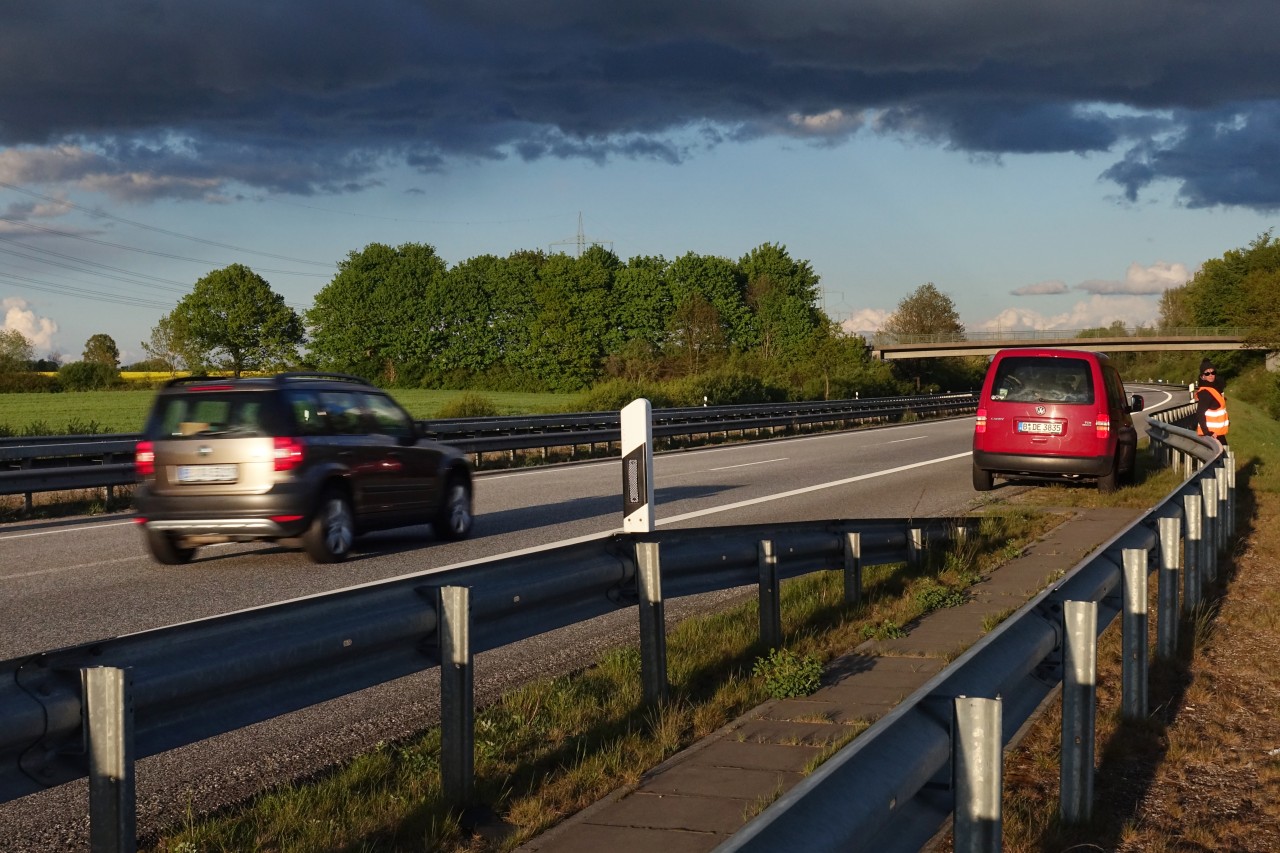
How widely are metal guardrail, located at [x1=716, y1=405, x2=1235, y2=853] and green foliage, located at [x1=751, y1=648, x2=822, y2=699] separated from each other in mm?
1497

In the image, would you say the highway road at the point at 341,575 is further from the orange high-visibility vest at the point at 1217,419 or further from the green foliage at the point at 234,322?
the green foliage at the point at 234,322

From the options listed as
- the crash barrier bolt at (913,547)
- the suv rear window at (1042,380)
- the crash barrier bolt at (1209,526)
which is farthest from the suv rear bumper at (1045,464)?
the crash barrier bolt at (913,547)

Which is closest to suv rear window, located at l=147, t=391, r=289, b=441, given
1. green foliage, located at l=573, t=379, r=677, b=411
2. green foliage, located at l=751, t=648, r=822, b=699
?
green foliage, located at l=751, t=648, r=822, b=699

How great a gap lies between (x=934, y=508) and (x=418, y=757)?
12403mm

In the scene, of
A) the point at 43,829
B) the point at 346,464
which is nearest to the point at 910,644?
the point at 43,829

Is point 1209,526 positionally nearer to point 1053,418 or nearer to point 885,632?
point 885,632

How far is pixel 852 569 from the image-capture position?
30.3 ft

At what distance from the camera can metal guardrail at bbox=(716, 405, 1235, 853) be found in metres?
2.42

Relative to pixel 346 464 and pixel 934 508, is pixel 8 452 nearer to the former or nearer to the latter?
pixel 346 464

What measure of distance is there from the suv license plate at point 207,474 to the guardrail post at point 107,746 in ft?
27.6

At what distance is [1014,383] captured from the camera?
1841 cm

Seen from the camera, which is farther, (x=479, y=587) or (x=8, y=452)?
(x=8, y=452)

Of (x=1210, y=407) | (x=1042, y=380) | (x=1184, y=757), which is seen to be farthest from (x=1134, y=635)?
(x=1210, y=407)

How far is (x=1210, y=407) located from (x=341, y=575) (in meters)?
15.6
